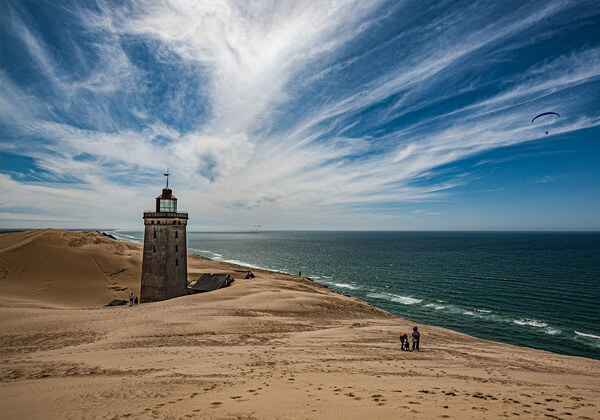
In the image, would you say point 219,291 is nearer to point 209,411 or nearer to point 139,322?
point 139,322

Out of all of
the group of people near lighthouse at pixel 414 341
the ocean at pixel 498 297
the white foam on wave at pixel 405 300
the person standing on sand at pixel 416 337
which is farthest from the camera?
the white foam on wave at pixel 405 300

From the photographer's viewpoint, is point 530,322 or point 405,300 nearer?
point 530,322

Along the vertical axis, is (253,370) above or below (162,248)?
below

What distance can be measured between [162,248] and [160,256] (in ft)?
2.52

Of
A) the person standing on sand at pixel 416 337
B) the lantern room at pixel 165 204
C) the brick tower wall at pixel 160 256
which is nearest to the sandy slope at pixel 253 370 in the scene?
the person standing on sand at pixel 416 337

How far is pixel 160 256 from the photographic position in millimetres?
27719

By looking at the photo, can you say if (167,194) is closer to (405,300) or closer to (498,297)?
(405,300)

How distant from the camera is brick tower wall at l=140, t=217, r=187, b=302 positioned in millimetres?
27688

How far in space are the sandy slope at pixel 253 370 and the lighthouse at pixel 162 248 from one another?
3418 mm

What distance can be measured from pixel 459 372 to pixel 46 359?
17400 millimetres

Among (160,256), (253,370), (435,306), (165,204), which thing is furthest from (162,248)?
(435,306)

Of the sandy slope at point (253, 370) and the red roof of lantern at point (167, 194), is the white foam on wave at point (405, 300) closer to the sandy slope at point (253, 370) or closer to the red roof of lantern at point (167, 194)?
the sandy slope at point (253, 370)

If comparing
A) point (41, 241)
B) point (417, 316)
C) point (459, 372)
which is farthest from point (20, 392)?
point (41, 241)

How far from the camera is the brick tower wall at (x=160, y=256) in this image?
27688mm
